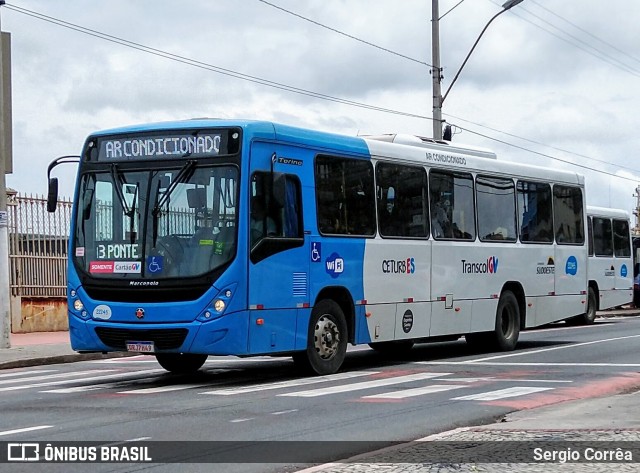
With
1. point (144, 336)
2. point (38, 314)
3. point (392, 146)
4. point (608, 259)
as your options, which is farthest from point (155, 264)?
point (608, 259)

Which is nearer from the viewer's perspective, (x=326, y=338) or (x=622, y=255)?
(x=326, y=338)

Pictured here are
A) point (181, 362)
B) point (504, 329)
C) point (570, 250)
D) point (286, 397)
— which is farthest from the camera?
point (570, 250)

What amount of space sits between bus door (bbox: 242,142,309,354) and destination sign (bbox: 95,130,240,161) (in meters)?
0.42

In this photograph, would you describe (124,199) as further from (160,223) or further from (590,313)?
(590,313)

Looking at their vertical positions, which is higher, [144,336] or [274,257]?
[274,257]

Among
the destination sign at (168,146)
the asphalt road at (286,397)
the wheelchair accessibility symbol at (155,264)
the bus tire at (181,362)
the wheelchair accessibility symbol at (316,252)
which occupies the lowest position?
the asphalt road at (286,397)

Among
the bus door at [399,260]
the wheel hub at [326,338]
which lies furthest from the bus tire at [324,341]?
the bus door at [399,260]

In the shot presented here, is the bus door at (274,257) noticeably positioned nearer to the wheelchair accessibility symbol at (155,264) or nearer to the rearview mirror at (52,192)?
the wheelchair accessibility symbol at (155,264)

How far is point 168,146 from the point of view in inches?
572

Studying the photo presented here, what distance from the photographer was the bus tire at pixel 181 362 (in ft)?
53.7

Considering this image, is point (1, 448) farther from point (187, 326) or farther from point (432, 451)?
point (187, 326)

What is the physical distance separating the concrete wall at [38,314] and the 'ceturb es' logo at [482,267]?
11338 mm

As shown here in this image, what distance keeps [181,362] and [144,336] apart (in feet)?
8.04

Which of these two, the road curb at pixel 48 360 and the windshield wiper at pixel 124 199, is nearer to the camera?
the windshield wiper at pixel 124 199
